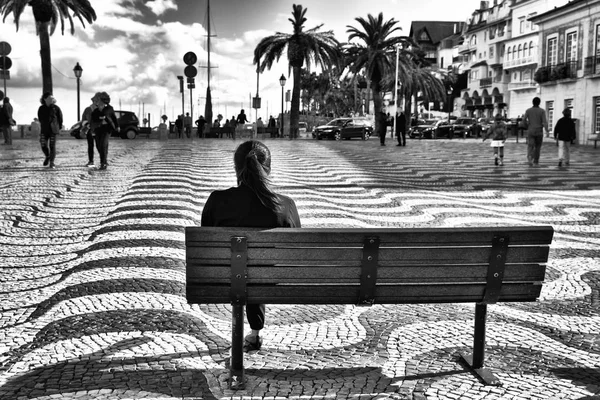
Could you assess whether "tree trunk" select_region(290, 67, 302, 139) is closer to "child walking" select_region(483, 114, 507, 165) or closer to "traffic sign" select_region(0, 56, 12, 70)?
"traffic sign" select_region(0, 56, 12, 70)

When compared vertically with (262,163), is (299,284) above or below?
below

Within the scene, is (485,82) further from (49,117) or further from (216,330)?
(216,330)

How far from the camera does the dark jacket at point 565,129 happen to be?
60.8ft

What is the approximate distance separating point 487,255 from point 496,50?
8668 centimetres

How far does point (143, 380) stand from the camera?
3.57m

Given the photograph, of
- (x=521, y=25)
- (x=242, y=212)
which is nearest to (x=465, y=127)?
(x=521, y=25)

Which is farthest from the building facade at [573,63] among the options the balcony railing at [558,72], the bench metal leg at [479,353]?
the bench metal leg at [479,353]

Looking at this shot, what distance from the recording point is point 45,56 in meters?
→ 36.1

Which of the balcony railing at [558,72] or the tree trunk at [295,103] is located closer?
the balcony railing at [558,72]

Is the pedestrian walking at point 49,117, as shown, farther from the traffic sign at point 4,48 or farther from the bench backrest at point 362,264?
the traffic sign at point 4,48

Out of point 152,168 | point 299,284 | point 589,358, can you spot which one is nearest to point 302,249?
point 299,284

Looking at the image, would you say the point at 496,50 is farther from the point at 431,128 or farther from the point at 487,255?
the point at 487,255

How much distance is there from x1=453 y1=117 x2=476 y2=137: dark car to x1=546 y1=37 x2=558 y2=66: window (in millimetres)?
10109

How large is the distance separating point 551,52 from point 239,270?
4469 centimetres
